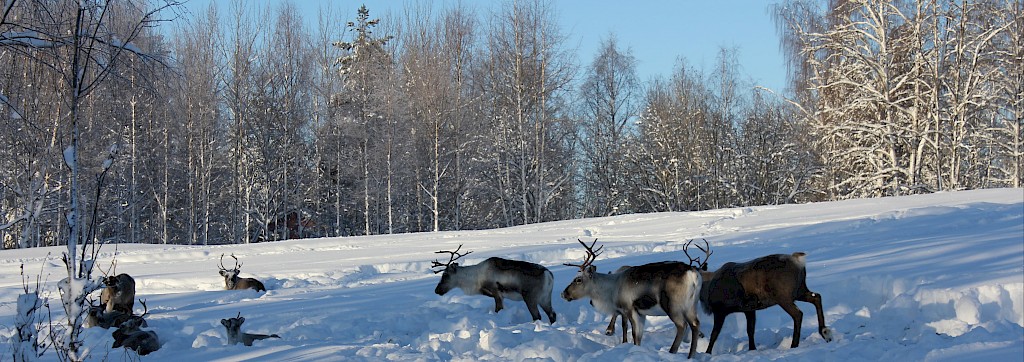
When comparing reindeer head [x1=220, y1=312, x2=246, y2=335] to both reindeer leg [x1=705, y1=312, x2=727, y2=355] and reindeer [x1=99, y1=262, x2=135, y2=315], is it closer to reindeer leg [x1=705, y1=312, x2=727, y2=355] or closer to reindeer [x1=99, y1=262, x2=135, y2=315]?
reindeer [x1=99, y1=262, x2=135, y2=315]

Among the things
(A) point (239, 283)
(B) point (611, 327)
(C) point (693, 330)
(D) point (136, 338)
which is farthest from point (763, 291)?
(A) point (239, 283)

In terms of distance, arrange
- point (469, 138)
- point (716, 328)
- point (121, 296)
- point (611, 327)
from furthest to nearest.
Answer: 1. point (469, 138)
2. point (121, 296)
3. point (611, 327)
4. point (716, 328)

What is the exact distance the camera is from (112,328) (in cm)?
856

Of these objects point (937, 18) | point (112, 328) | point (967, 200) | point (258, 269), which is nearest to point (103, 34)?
point (112, 328)

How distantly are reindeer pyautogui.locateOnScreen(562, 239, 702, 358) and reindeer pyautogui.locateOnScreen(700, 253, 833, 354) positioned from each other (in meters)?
0.23

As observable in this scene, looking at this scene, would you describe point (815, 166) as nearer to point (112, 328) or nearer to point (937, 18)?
point (937, 18)

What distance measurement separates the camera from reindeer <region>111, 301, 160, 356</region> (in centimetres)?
723

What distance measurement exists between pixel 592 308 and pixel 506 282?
125cm

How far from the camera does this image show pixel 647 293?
738 cm

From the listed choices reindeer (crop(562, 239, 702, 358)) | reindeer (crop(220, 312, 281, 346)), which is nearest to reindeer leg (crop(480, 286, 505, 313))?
reindeer (crop(562, 239, 702, 358))

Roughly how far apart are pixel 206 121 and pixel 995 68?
3266 centimetres

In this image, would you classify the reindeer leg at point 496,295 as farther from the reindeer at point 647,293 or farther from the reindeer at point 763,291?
the reindeer at point 763,291

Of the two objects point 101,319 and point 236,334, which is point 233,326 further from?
point 101,319

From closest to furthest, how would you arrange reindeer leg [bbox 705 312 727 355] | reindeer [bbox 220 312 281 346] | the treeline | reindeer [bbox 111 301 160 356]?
1. reindeer leg [bbox 705 312 727 355]
2. reindeer [bbox 111 301 160 356]
3. reindeer [bbox 220 312 281 346]
4. the treeline
